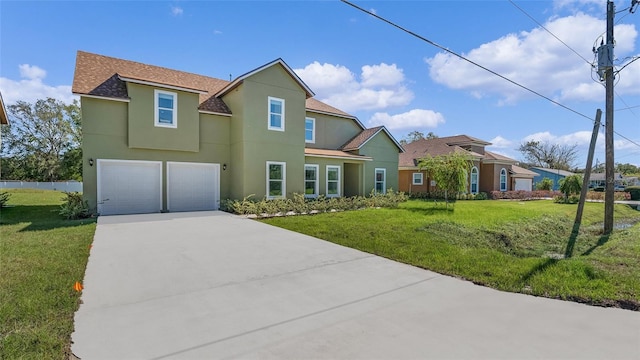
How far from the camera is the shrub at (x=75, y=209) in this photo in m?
11.9

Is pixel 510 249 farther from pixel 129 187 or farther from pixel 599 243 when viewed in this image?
pixel 129 187

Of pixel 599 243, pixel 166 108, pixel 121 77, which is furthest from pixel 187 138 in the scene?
pixel 599 243

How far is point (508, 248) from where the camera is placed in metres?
8.56

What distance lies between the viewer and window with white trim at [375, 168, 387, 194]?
21.0 m

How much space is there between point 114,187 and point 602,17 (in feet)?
69.1

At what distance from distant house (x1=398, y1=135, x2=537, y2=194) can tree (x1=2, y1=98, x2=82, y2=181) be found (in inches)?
1537

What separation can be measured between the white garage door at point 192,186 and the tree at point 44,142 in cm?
3215

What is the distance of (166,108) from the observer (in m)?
13.8

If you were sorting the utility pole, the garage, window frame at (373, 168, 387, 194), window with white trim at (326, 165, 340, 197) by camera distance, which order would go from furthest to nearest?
the garage
window frame at (373, 168, 387, 194)
window with white trim at (326, 165, 340, 197)
the utility pole

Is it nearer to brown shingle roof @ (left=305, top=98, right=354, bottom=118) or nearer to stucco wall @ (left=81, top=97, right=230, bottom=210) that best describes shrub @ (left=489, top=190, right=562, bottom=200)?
brown shingle roof @ (left=305, top=98, right=354, bottom=118)

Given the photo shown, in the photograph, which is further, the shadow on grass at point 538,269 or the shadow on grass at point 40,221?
the shadow on grass at point 40,221

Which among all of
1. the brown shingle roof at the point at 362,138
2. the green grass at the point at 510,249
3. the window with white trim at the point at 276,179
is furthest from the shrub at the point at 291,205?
the brown shingle roof at the point at 362,138

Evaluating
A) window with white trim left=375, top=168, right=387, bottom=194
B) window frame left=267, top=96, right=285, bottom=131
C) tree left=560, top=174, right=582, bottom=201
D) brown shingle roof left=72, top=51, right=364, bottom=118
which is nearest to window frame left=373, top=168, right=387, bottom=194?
window with white trim left=375, top=168, right=387, bottom=194

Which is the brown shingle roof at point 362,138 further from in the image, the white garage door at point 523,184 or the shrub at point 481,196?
the white garage door at point 523,184
